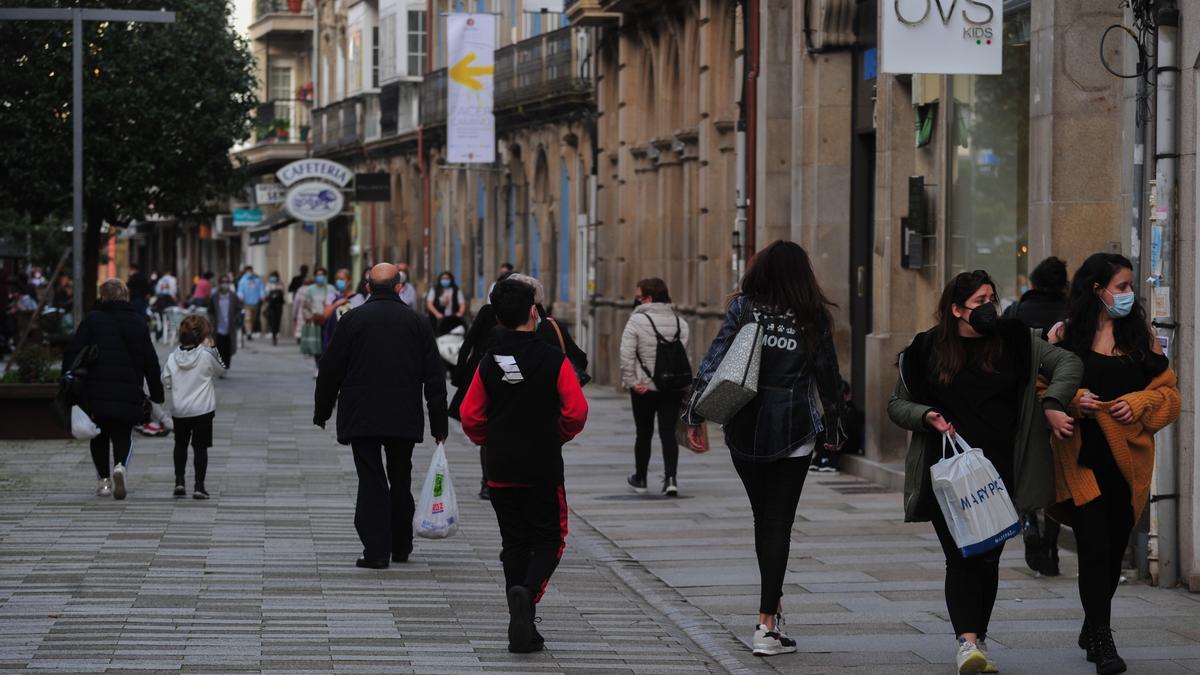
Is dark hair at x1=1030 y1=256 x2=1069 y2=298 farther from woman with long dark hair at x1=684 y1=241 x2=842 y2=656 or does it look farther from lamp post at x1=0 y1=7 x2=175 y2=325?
lamp post at x1=0 y1=7 x2=175 y2=325

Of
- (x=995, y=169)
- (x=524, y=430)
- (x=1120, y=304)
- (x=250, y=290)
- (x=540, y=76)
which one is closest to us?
(x=1120, y=304)

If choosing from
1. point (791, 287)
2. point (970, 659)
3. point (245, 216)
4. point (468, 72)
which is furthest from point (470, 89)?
point (970, 659)

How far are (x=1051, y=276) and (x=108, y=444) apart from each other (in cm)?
690

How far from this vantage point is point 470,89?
35.0m

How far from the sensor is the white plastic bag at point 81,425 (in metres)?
14.7

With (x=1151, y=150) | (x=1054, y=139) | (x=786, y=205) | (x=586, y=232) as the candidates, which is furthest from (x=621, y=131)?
(x=1151, y=150)

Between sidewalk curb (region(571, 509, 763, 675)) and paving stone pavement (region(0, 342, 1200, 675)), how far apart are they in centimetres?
2

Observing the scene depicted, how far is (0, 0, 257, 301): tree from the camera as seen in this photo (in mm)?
27688

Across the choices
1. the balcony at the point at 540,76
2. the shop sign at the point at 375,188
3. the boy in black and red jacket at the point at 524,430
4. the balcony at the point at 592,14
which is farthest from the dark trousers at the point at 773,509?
the shop sign at the point at 375,188

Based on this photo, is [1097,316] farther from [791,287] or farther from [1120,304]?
[791,287]

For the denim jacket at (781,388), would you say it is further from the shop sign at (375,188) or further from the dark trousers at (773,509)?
the shop sign at (375,188)

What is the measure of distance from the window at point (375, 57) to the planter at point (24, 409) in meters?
32.4

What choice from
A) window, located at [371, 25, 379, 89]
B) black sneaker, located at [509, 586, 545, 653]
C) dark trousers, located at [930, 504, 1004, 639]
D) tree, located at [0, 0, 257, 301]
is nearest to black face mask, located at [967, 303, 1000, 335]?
dark trousers, located at [930, 504, 1004, 639]

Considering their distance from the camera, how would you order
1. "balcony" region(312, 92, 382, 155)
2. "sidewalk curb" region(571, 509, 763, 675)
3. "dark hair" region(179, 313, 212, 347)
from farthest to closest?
"balcony" region(312, 92, 382, 155)
"dark hair" region(179, 313, 212, 347)
"sidewalk curb" region(571, 509, 763, 675)
